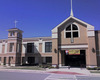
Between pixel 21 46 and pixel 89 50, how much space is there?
19527 mm

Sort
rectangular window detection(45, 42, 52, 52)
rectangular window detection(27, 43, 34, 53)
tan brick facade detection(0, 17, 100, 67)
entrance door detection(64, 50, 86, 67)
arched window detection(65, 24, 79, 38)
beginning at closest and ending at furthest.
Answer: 1. tan brick facade detection(0, 17, 100, 67)
2. arched window detection(65, 24, 79, 38)
3. entrance door detection(64, 50, 86, 67)
4. rectangular window detection(45, 42, 52, 52)
5. rectangular window detection(27, 43, 34, 53)

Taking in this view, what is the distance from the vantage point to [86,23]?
23812 mm

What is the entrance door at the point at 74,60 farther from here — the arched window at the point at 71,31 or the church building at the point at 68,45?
the arched window at the point at 71,31

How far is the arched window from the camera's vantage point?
2462 cm

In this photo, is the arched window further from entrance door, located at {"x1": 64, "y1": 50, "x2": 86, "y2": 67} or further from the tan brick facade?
entrance door, located at {"x1": 64, "y1": 50, "x2": 86, "y2": 67}

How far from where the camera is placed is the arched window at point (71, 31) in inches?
969

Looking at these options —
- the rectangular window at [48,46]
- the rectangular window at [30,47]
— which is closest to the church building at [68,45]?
the rectangular window at [48,46]

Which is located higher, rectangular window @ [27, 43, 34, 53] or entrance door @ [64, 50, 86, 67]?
rectangular window @ [27, 43, 34, 53]

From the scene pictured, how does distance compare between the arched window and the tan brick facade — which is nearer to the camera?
the tan brick facade

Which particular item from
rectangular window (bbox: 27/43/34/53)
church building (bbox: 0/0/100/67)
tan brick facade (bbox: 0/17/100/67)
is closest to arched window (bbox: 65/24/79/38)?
church building (bbox: 0/0/100/67)

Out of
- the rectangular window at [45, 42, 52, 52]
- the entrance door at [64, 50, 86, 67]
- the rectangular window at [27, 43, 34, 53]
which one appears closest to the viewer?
the entrance door at [64, 50, 86, 67]

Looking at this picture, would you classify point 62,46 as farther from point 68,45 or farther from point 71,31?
point 71,31

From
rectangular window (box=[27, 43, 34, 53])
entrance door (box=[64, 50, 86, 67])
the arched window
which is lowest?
entrance door (box=[64, 50, 86, 67])

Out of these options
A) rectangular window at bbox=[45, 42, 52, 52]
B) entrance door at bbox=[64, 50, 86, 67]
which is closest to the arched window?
entrance door at bbox=[64, 50, 86, 67]
